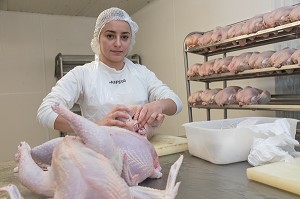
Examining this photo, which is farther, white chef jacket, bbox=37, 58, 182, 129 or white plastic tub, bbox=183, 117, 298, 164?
white chef jacket, bbox=37, 58, 182, 129

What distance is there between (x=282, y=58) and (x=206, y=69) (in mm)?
554

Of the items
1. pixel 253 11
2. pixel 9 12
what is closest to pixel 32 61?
pixel 9 12

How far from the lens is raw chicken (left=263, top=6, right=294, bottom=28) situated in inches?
55.6

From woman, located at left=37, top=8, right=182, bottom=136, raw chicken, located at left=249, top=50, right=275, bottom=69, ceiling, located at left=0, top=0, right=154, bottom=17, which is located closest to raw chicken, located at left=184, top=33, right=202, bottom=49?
woman, located at left=37, top=8, right=182, bottom=136

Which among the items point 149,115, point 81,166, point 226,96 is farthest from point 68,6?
point 81,166

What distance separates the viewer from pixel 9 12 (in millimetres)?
3123

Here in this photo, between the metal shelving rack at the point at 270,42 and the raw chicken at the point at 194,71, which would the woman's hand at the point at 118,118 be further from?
the raw chicken at the point at 194,71

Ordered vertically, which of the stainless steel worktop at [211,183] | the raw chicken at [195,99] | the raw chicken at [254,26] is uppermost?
the raw chicken at [254,26]

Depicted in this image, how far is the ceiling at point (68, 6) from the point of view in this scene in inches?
116

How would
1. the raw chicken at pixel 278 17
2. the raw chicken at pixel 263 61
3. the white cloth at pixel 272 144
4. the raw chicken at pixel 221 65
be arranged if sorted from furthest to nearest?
the raw chicken at pixel 221 65
the raw chicken at pixel 263 61
the raw chicken at pixel 278 17
the white cloth at pixel 272 144

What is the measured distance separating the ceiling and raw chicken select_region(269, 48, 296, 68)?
2.00 metres

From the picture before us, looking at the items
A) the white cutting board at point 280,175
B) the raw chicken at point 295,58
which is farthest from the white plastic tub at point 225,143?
the raw chicken at point 295,58

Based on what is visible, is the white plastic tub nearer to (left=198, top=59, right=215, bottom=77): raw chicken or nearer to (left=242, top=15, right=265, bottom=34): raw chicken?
(left=242, top=15, right=265, bottom=34): raw chicken

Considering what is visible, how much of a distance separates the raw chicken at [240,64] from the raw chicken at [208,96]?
215 mm
